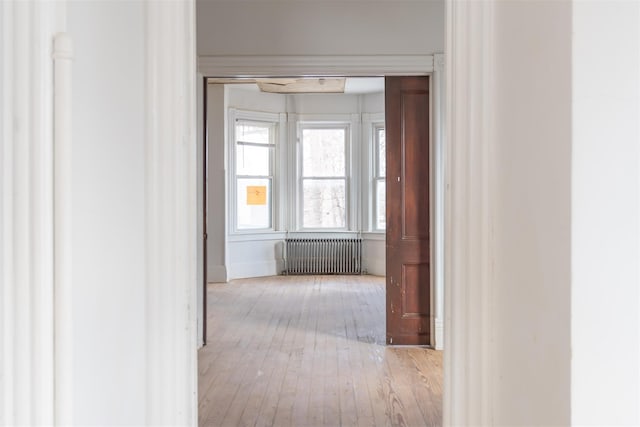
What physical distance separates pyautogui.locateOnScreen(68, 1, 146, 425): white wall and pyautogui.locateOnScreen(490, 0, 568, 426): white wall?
3.32 ft

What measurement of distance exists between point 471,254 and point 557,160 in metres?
0.50

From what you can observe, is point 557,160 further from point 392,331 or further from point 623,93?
point 392,331

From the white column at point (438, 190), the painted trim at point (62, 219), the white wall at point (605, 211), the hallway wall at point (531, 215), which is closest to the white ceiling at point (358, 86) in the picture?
the white column at point (438, 190)

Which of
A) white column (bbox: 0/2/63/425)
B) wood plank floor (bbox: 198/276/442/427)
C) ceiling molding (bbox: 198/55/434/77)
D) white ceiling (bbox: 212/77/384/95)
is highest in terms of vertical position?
white ceiling (bbox: 212/77/384/95)

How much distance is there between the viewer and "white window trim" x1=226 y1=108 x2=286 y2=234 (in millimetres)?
7918

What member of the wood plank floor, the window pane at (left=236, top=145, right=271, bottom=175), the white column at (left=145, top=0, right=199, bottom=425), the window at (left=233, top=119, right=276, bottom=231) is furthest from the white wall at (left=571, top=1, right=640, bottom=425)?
the window pane at (left=236, top=145, right=271, bottom=175)

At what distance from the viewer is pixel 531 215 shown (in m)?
1.25

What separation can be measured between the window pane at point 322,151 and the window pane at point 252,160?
0.62m

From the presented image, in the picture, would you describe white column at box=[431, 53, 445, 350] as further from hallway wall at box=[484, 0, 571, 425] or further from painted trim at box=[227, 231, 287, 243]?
painted trim at box=[227, 231, 287, 243]

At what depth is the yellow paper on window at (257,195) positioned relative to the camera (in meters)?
8.29

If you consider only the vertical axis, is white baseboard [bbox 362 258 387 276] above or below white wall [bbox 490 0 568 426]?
below

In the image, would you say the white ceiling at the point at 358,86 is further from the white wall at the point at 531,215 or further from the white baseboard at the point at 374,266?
the white wall at the point at 531,215

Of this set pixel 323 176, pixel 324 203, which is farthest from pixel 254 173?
pixel 324 203

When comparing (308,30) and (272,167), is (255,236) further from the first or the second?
(308,30)
